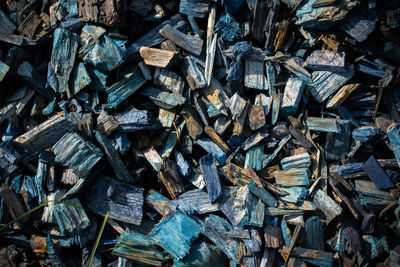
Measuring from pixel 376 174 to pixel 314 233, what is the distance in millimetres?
910

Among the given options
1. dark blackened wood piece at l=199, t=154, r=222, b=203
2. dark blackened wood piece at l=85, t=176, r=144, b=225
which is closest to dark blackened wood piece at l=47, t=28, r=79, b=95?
dark blackened wood piece at l=85, t=176, r=144, b=225

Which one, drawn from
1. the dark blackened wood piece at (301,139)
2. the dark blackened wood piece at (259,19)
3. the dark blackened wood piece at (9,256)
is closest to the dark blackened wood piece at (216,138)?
the dark blackened wood piece at (301,139)

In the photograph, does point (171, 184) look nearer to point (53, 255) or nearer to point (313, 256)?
point (53, 255)

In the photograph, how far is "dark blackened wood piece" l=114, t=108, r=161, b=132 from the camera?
2871 millimetres

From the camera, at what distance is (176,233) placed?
2736 mm

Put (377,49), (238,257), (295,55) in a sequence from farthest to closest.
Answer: (295,55)
(377,49)
(238,257)

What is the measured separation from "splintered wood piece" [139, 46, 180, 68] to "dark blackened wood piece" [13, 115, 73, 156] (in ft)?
3.56

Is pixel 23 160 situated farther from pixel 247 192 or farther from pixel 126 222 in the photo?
pixel 247 192

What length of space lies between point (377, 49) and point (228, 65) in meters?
1.59

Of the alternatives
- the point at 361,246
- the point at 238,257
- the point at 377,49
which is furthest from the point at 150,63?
the point at 361,246

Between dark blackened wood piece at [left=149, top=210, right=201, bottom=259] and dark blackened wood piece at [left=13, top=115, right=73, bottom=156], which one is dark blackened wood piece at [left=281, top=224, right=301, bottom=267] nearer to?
dark blackened wood piece at [left=149, top=210, right=201, bottom=259]

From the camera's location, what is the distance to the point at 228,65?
3072 millimetres

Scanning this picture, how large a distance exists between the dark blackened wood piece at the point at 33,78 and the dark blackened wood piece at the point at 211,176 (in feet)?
6.20

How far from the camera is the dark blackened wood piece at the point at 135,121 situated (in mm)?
2871
